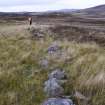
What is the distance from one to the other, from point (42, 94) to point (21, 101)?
570mm

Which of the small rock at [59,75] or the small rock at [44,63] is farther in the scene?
the small rock at [44,63]

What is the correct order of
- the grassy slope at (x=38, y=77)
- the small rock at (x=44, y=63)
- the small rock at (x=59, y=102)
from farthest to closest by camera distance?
the small rock at (x=44, y=63)
the grassy slope at (x=38, y=77)
the small rock at (x=59, y=102)

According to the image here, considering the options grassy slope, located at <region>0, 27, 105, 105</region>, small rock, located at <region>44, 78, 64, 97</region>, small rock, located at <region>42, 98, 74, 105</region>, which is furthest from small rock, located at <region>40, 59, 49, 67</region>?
small rock, located at <region>42, 98, 74, 105</region>


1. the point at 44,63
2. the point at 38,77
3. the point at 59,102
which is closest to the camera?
the point at 59,102

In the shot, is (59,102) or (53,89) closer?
(59,102)

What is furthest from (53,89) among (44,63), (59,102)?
(44,63)

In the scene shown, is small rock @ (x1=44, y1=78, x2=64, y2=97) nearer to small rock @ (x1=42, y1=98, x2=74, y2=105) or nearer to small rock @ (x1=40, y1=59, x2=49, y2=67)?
small rock @ (x1=42, y1=98, x2=74, y2=105)

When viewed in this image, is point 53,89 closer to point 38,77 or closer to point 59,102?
point 59,102

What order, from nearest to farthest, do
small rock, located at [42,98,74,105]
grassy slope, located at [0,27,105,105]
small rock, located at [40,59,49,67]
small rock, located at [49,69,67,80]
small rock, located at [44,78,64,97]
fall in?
small rock, located at [42,98,74,105]
grassy slope, located at [0,27,105,105]
small rock, located at [44,78,64,97]
small rock, located at [49,69,67,80]
small rock, located at [40,59,49,67]

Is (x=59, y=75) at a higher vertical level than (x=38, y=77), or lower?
higher

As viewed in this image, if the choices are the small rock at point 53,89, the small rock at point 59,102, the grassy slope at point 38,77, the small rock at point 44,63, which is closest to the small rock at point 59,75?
the grassy slope at point 38,77

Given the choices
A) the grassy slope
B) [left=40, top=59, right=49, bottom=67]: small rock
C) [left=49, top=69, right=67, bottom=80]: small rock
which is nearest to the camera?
the grassy slope

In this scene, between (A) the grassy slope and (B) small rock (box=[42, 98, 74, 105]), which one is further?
(A) the grassy slope

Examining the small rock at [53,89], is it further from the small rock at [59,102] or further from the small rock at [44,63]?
the small rock at [44,63]
